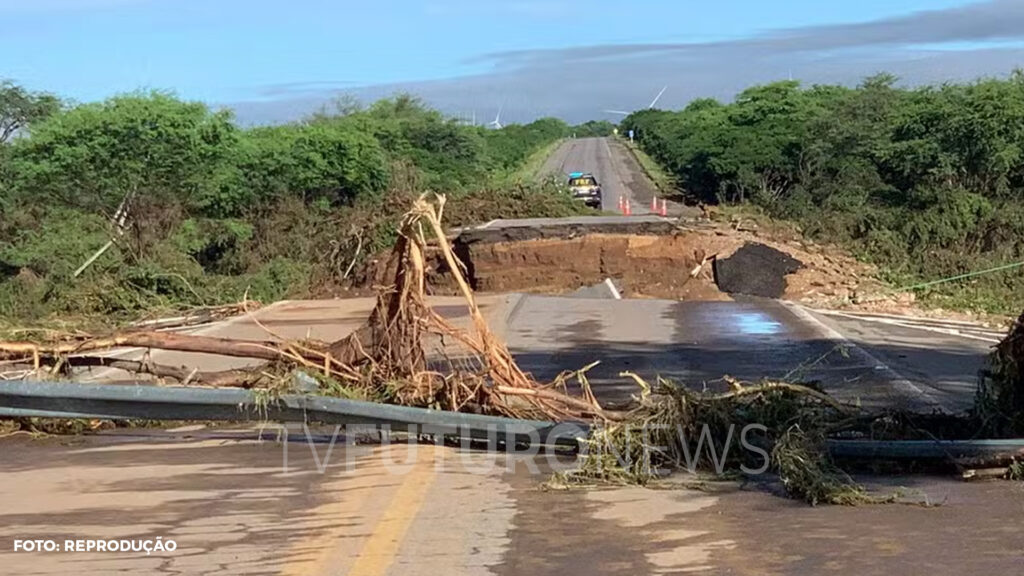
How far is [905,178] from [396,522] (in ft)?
138

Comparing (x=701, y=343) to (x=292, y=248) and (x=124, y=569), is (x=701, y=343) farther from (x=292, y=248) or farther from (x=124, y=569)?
(x=292, y=248)

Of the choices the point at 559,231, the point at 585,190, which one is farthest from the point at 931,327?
the point at 585,190

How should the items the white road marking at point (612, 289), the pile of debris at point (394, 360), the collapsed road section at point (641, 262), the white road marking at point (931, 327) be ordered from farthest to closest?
1. the collapsed road section at point (641, 262)
2. the white road marking at point (612, 289)
3. the white road marking at point (931, 327)
4. the pile of debris at point (394, 360)

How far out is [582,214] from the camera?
40281 mm

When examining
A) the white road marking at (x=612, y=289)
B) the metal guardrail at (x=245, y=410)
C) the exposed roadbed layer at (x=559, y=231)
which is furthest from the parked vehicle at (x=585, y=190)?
the metal guardrail at (x=245, y=410)

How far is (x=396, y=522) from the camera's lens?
23.6ft

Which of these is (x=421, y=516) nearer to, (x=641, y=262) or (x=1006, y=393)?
(x=1006, y=393)

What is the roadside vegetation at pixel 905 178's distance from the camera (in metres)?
35.0

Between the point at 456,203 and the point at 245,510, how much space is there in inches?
1234

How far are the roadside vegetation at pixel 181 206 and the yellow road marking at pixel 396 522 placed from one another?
14.7m

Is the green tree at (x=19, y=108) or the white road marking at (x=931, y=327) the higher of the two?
the green tree at (x=19, y=108)

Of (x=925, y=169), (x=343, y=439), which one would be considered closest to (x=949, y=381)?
(x=343, y=439)

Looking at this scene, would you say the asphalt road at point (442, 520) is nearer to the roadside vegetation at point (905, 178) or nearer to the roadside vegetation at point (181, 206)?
the roadside vegetation at point (181, 206)

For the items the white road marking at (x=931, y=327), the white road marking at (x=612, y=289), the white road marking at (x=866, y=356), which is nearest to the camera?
the white road marking at (x=866, y=356)
